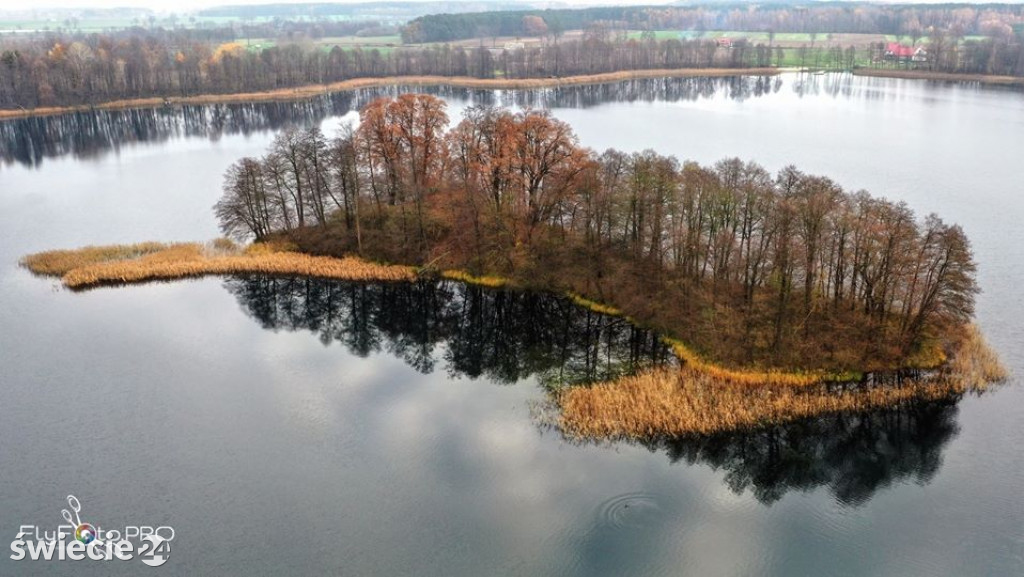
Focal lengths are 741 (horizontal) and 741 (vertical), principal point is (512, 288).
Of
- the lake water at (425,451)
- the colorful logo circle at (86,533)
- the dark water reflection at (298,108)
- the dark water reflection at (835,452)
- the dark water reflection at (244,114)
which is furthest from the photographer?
the dark water reflection at (298,108)

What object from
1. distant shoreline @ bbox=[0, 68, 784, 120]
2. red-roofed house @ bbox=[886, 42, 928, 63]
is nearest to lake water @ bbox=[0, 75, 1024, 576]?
distant shoreline @ bbox=[0, 68, 784, 120]

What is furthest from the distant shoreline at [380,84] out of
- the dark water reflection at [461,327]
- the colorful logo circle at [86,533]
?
the colorful logo circle at [86,533]

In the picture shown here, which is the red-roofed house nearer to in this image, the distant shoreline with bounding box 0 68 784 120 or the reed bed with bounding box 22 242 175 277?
the distant shoreline with bounding box 0 68 784 120

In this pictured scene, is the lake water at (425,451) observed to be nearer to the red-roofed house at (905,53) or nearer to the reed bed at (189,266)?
the reed bed at (189,266)

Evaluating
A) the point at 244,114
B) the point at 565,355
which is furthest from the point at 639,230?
the point at 244,114

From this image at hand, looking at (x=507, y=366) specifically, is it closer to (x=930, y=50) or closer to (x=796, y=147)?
(x=796, y=147)

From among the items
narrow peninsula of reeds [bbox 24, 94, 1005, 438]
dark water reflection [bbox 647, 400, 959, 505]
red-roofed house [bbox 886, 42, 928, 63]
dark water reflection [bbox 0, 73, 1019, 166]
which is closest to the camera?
dark water reflection [bbox 647, 400, 959, 505]

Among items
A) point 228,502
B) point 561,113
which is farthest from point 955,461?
point 561,113
